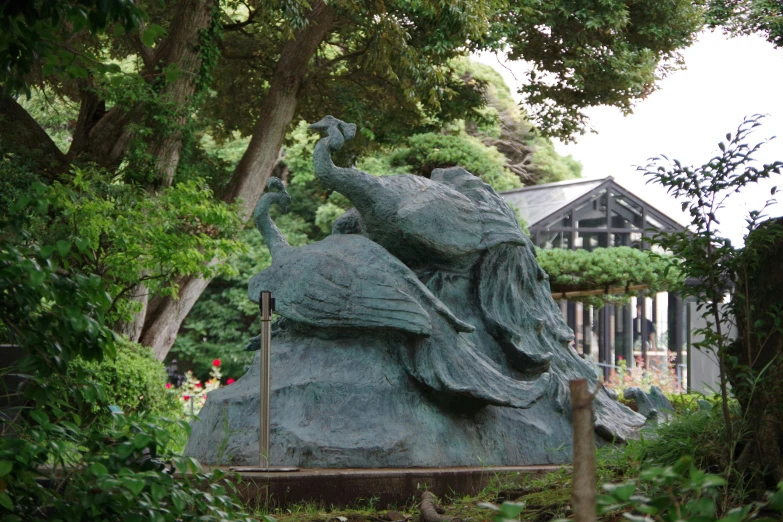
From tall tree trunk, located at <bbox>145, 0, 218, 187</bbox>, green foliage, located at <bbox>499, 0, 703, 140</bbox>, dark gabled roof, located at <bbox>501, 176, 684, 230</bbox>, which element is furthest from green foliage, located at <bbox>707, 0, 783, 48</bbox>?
tall tree trunk, located at <bbox>145, 0, 218, 187</bbox>

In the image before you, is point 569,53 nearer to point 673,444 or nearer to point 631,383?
point 631,383

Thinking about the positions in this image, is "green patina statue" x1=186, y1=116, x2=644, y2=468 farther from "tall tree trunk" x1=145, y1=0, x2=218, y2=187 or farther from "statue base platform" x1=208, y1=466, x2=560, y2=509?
"tall tree trunk" x1=145, y1=0, x2=218, y2=187

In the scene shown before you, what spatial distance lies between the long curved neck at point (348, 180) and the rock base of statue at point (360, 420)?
95 centimetres

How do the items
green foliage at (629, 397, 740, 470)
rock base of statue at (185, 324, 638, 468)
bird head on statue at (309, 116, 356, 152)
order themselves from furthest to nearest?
bird head on statue at (309, 116, 356, 152)
rock base of statue at (185, 324, 638, 468)
green foliage at (629, 397, 740, 470)

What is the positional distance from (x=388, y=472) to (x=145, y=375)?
5.74 metres

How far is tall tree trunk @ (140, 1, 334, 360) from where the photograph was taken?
12656 millimetres

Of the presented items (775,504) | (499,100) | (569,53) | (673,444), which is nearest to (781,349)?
(673,444)

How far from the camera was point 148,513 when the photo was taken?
2.65m

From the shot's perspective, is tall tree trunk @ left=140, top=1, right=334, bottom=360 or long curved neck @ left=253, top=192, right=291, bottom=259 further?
tall tree trunk @ left=140, top=1, right=334, bottom=360

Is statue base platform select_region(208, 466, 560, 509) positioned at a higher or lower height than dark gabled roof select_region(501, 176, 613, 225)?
lower

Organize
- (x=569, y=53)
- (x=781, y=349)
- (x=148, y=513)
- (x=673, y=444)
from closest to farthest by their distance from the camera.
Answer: (x=148, y=513) → (x=781, y=349) → (x=673, y=444) → (x=569, y=53)

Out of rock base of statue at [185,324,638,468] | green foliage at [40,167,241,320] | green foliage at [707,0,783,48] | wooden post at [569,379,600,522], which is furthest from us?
green foliage at [707,0,783,48]

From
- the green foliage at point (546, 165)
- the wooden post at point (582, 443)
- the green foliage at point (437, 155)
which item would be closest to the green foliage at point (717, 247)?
the wooden post at point (582, 443)

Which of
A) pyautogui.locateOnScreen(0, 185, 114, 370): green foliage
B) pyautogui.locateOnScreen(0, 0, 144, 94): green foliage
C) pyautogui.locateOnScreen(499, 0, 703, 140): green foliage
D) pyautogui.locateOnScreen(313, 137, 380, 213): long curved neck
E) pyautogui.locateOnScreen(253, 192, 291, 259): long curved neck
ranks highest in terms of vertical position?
pyautogui.locateOnScreen(499, 0, 703, 140): green foliage
